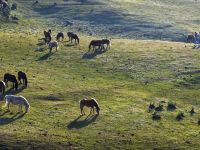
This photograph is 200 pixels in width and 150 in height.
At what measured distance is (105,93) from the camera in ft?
175

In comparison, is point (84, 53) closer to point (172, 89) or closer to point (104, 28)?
point (172, 89)

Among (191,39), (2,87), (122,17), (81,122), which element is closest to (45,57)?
(2,87)

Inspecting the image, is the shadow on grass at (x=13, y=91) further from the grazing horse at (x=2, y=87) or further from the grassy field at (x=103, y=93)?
the grazing horse at (x=2, y=87)

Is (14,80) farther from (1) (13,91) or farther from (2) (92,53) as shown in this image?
(2) (92,53)

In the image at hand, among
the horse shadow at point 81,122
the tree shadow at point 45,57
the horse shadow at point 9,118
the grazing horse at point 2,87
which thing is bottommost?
the horse shadow at point 81,122

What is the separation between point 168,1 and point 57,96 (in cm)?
9484

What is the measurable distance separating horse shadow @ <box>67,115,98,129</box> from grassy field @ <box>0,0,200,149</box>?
0.28 ft

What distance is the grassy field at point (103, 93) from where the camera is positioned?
41.3 metres

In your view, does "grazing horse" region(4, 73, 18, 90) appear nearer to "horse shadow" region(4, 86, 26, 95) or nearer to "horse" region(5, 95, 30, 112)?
"horse shadow" region(4, 86, 26, 95)

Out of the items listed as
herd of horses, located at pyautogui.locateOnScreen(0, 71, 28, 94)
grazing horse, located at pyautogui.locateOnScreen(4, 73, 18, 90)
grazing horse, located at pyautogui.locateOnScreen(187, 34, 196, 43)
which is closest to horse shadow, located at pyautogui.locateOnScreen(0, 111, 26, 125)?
herd of horses, located at pyautogui.locateOnScreen(0, 71, 28, 94)

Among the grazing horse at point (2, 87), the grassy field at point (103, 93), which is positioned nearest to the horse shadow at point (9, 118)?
the grassy field at point (103, 93)

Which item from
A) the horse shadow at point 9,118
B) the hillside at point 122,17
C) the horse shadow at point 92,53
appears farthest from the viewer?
the hillside at point 122,17

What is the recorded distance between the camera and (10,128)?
41.8m

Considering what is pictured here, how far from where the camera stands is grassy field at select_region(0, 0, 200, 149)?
41.3 metres
